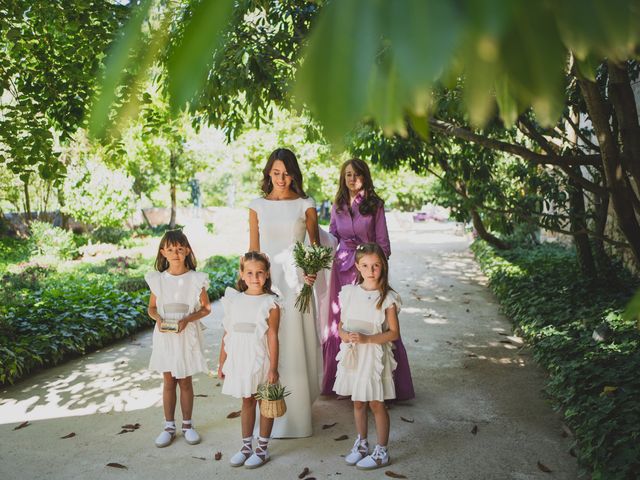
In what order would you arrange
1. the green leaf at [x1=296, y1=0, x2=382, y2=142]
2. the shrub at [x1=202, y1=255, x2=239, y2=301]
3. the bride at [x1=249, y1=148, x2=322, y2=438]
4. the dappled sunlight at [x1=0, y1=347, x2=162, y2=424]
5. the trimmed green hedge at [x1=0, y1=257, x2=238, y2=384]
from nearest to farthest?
the green leaf at [x1=296, y1=0, x2=382, y2=142]
the bride at [x1=249, y1=148, x2=322, y2=438]
the dappled sunlight at [x1=0, y1=347, x2=162, y2=424]
the trimmed green hedge at [x1=0, y1=257, x2=238, y2=384]
the shrub at [x1=202, y1=255, x2=239, y2=301]

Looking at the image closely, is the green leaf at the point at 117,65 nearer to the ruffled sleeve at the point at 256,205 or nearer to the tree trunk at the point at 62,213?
the ruffled sleeve at the point at 256,205

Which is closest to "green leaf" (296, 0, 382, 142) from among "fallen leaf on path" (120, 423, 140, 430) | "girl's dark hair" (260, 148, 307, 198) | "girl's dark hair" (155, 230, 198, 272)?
"girl's dark hair" (260, 148, 307, 198)

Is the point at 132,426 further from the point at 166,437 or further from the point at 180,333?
the point at 180,333

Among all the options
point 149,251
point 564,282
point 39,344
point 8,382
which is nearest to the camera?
point 8,382

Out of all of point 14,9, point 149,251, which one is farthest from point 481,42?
point 149,251

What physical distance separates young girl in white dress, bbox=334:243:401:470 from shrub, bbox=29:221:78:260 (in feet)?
48.0

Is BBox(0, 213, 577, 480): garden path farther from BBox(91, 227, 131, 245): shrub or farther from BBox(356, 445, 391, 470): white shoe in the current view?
BBox(91, 227, 131, 245): shrub

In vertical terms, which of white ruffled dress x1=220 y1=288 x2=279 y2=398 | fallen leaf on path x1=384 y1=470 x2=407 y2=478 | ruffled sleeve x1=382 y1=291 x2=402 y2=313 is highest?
ruffled sleeve x1=382 y1=291 x2=402 y2=313

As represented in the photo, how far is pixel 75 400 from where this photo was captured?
5.00 meters

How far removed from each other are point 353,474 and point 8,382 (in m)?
3.74

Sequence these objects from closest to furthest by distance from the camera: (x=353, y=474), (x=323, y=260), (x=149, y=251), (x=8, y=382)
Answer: (x=353, y=474) < (x=323, y=260) < (x=8, y=382) < (x=149, y=251)

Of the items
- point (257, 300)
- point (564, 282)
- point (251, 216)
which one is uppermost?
point (251, 216)

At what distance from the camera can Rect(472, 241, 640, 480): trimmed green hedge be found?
117 inches

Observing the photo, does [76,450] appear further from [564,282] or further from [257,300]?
[564,282]
